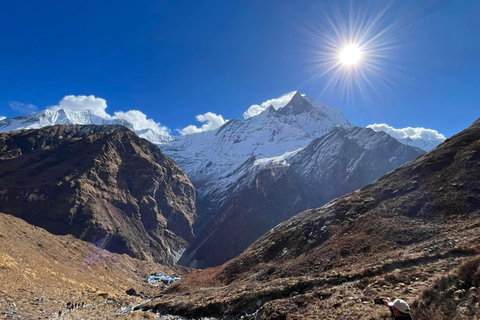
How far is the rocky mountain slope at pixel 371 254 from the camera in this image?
46.6 feet

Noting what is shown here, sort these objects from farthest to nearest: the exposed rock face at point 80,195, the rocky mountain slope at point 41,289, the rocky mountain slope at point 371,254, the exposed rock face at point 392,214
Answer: the exposed rock face at point 80,195 < the rocky mountain slope at point 41,289 < the exposed rock face at point 392,214 < the rocky mountain slope at point 371,254

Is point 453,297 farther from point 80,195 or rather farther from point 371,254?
point 80,195

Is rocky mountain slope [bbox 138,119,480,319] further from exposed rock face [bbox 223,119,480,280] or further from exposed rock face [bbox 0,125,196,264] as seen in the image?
exposed rock face [bbox 0,125,196,264]

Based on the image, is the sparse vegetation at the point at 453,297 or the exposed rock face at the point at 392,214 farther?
the exposed rock face at the point at 392,214

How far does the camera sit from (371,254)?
78.1ft

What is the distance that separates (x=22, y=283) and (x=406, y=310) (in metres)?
46.2

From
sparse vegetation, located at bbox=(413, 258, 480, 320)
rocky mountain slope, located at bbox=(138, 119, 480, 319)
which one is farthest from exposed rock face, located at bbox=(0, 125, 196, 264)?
sparse vegetation, located at bbox=(413, 258, 480, 320)

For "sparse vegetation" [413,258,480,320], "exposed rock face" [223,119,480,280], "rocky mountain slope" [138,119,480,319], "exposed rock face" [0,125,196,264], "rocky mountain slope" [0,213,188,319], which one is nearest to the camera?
"sparse vegetation" [413,258,480,320]

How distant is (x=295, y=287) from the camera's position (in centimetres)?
2052

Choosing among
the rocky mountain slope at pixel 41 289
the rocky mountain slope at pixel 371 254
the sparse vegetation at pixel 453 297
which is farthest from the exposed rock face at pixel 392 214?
the rocky mountain slope at pixel 41 289

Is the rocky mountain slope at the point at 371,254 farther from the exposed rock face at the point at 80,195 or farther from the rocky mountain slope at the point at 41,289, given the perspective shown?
the exposed rock face at the point at 80,195

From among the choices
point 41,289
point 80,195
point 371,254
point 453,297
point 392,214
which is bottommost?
point 41,289

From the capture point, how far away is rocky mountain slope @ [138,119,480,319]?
14.2m

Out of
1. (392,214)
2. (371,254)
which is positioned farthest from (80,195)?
(371,254)
